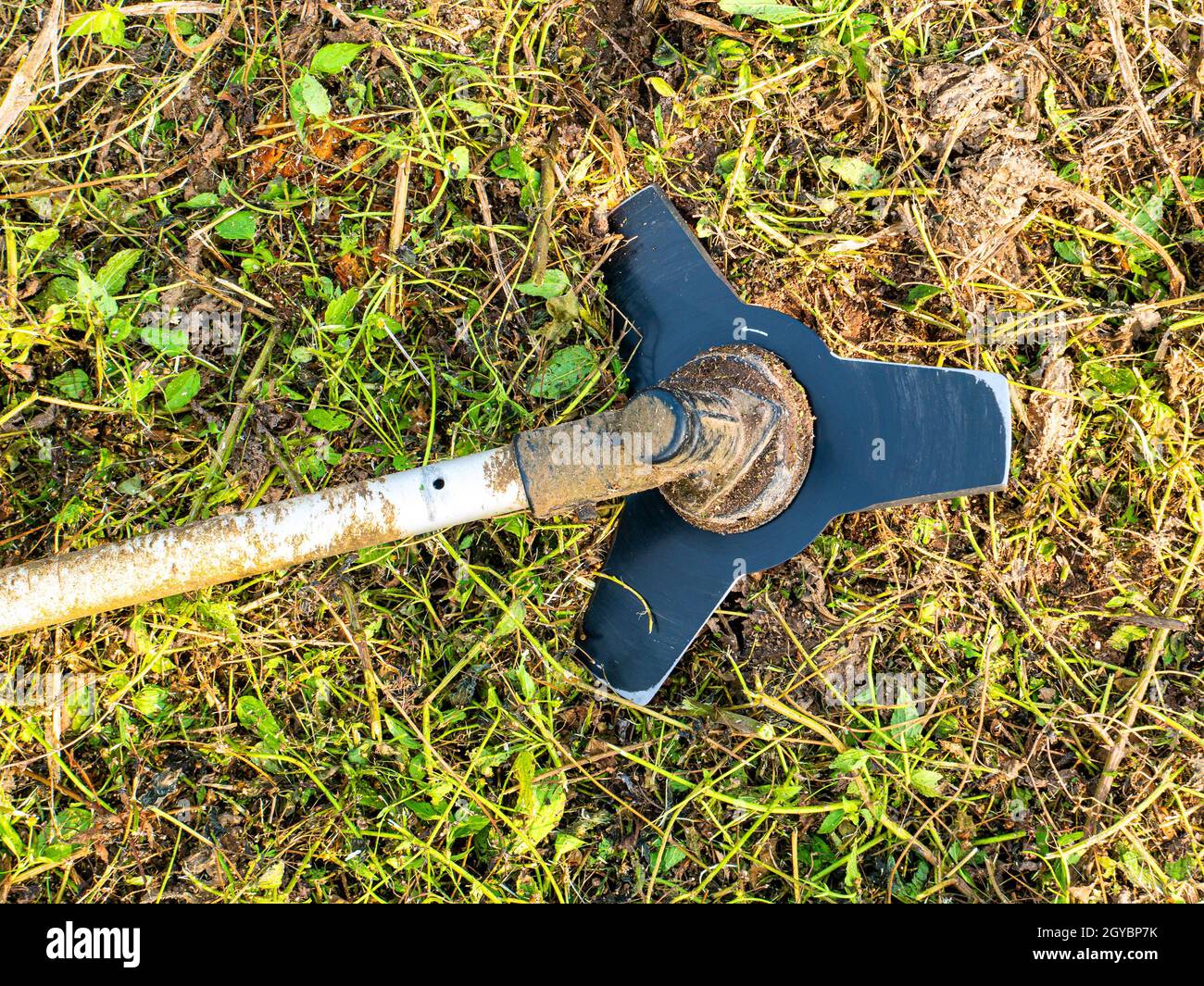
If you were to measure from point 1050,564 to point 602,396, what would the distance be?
109cm

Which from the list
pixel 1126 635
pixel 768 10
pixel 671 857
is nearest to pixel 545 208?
pixel 768 10

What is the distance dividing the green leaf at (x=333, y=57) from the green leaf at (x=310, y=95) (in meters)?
0.03

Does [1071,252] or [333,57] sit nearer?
[333,57]

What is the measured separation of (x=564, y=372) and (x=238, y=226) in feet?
2.64

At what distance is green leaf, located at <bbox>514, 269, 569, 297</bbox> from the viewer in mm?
1845

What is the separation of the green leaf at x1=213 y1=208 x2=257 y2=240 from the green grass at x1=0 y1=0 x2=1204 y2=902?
13 millimetres

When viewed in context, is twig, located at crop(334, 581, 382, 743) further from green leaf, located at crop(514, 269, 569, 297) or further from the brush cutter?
green leaf, located at crop(514, 269, 569, 297)

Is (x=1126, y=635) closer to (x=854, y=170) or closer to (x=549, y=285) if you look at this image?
(x=854, y=170)

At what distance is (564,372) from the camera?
1.88 metres

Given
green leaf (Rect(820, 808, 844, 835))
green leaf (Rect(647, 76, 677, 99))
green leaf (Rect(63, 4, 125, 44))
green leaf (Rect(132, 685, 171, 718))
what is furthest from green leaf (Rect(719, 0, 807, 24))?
green leaf (Rect(132, 685, 171, 718))

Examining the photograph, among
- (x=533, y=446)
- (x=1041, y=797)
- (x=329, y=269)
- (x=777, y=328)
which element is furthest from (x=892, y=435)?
(x=329, y=269)

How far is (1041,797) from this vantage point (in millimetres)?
1914

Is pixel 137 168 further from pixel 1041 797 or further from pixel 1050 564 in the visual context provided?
pixel 1041 797

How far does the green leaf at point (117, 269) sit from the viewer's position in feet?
6.32
